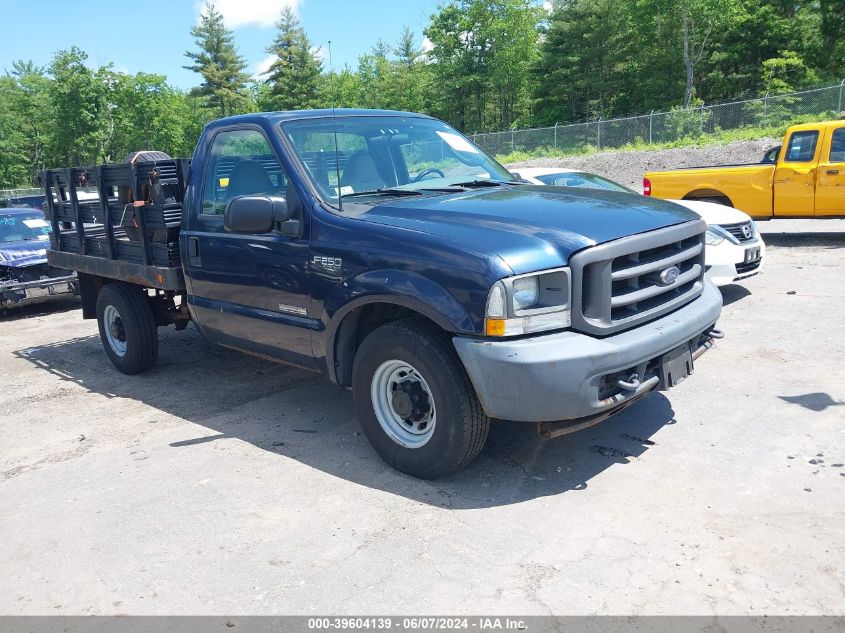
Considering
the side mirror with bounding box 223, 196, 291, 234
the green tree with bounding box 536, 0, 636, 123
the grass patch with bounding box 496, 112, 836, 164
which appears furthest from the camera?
the green tree with bounding box 536, 0, 636, 123

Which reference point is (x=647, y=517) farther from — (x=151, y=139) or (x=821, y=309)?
(x=151, y=139)

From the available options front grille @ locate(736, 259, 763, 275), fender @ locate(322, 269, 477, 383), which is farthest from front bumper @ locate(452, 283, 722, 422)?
front grille @ locate(736, 259, 763, 275)

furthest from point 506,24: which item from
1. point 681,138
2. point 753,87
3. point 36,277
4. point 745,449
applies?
point 745,449

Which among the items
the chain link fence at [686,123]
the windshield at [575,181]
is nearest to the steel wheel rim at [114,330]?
the windshield at [575,181]

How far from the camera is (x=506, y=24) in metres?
51.8

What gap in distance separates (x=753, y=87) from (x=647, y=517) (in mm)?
44721

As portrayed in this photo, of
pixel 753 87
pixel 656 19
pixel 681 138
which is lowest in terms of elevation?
pixel 681 138

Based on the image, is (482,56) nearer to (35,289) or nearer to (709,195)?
(709,195)

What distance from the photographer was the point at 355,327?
4438 millimetres

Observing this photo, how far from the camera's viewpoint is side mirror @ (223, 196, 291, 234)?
4.46 meters

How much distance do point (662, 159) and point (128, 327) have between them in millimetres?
22599

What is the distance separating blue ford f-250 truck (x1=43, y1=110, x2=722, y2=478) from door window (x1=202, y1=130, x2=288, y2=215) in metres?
0.02

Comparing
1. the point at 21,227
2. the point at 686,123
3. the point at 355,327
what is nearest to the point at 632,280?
the point at 355,327

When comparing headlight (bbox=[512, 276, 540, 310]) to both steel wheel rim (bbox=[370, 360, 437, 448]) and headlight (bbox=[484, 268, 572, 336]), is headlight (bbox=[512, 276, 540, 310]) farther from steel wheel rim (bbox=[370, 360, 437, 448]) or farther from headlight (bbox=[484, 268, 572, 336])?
steel wheel rim (bbox=[370, 360, 437, 448])
